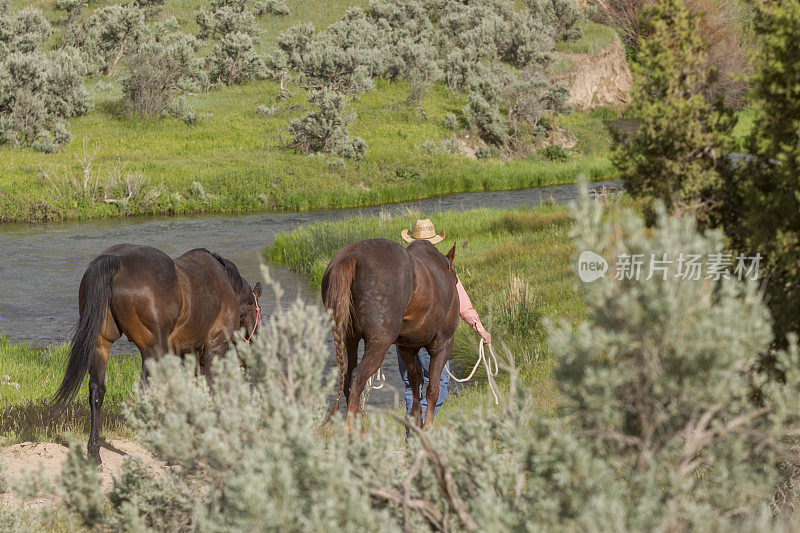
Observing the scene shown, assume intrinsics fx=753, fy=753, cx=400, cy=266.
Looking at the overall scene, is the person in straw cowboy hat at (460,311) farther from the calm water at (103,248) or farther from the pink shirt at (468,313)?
the calm water at (103,248)

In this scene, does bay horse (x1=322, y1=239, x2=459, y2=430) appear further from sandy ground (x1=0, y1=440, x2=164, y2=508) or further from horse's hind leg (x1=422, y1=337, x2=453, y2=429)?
sandy ground (x1=0, y1=440, x2=164, y2=508)

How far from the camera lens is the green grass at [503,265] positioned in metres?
10.1

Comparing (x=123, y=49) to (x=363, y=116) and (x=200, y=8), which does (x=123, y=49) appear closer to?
(x=200, y=8)

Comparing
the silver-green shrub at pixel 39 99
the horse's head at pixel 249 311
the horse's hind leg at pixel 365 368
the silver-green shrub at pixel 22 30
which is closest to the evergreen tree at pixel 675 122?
the horse's hind leg at pixel 365 368

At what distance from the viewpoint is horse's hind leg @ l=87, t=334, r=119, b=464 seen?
6.40m

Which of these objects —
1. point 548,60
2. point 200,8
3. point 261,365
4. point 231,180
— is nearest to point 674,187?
point 261,365

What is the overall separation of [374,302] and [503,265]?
907 centimetres

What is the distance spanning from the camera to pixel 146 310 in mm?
6555

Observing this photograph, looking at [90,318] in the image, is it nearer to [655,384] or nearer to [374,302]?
[374,302]

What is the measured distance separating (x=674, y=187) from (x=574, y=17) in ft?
173

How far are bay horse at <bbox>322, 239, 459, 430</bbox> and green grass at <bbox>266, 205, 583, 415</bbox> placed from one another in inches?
23.7

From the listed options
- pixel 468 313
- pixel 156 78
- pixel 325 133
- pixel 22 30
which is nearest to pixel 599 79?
pixel 325 133

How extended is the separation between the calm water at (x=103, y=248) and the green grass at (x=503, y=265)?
3.55ft

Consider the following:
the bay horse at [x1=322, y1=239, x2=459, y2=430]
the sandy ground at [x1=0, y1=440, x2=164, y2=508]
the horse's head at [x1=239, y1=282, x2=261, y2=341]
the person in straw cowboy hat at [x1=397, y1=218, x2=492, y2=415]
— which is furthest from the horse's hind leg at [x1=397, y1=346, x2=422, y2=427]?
the sandy ground at [x1=0, y1=440, x2=164, y2=508]
